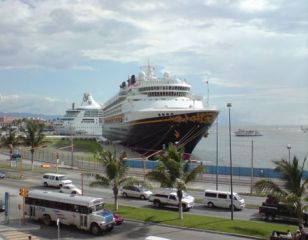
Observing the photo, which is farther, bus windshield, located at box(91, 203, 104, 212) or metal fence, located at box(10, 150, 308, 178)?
metal fence, located at box(10, 150, 308, 178)

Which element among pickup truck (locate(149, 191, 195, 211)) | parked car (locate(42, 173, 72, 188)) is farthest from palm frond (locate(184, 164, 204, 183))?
parked car (locate(42, 173, 72, 188))

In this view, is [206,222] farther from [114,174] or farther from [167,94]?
[167,94]

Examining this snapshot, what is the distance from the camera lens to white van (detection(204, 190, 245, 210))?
35.2 m

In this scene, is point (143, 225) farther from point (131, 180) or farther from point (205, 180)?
point (205, 180)

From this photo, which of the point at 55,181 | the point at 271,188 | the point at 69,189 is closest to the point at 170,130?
the point at 55,181

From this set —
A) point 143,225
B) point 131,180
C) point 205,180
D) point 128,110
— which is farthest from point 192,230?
point 128,110

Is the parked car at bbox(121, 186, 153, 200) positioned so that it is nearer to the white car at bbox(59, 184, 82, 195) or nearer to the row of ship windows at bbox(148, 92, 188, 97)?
the white car at bbox(59, 184, 82, 195)

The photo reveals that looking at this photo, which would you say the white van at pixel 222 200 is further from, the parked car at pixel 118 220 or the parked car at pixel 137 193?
the parked car at pixel 118 220

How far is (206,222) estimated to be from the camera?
2950 cm

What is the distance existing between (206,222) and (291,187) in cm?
691

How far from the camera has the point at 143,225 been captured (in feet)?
95.8

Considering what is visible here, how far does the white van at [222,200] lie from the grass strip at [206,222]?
423cm

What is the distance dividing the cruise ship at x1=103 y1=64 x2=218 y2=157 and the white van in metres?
36.7

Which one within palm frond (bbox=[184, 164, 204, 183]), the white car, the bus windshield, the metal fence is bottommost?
the white car
